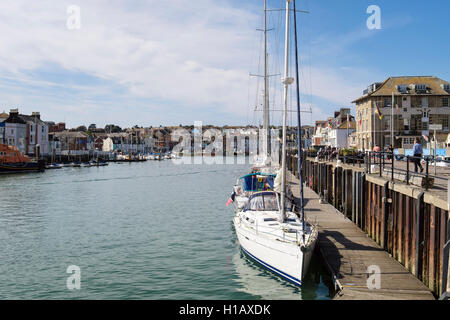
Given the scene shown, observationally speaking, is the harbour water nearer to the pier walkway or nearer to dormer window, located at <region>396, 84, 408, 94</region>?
the pier walkway

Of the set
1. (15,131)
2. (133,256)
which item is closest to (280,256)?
(133,256)

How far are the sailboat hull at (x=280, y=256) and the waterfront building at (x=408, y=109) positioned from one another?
161ft

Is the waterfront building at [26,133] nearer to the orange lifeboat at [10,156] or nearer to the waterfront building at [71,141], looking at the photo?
the orange lifeboat at [10,156]

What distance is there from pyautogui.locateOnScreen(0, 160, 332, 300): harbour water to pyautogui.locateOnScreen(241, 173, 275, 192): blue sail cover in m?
3.30

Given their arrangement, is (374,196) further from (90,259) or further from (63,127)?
(63,127)

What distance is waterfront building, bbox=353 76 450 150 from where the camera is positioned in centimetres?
6353

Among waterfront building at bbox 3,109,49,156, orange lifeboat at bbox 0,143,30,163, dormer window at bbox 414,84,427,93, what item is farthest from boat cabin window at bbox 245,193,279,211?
waterfront building at bbox 3,109,49,156

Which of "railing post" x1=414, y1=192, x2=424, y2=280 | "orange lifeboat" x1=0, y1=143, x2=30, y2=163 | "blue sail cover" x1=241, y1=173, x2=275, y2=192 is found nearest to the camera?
"railing post" x1=414, y1=192, x2=424, y2=280

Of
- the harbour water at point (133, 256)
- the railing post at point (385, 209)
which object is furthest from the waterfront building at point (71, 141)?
the railing post at point (385, 209)

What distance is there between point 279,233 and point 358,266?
129 inches

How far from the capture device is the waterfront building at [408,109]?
63531 millimetres

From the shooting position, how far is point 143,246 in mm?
22562

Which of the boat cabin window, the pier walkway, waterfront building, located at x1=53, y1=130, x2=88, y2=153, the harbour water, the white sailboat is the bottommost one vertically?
the harbour water

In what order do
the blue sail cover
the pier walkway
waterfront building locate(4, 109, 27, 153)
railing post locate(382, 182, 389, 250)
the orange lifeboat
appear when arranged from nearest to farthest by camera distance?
1. the pier walkway
2. railing post locate(382, 182, 389, 250)
3. the blue sail cover
4. the orange lifeboat
5. waterfront building locate(4, 109, 27, 153)
